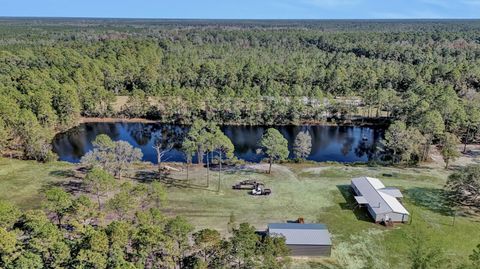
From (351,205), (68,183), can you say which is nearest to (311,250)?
(351,205)

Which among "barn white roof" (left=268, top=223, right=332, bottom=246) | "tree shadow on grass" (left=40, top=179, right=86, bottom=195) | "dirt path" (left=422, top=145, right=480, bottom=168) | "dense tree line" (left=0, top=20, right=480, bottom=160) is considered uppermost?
"dense tree line" (left=0, top=20, right=480, bottom=160)

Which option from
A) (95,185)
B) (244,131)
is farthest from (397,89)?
(95,185)

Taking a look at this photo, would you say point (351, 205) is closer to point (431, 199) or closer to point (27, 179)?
point (431, 199)

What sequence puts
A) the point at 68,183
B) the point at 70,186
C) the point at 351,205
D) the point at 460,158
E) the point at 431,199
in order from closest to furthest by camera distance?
the point at 351,205, the point at 431,199, the point at 70,186, the point at 68,183, the point at 460,158

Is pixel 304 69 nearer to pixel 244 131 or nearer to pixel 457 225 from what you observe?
pixel 244 131

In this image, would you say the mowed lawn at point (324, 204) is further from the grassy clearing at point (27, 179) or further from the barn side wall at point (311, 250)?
the barn side wall at point (311, 250)

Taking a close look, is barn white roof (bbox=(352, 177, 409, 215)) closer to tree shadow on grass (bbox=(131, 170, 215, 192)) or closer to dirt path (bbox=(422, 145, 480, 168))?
dirt path (bbox=(422, 145, 480, 168))

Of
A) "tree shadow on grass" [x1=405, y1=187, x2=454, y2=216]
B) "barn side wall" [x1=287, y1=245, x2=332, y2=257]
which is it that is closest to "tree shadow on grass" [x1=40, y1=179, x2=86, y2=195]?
"barn side wall" [x1=287, y1=245, x2=332, y2=257]
